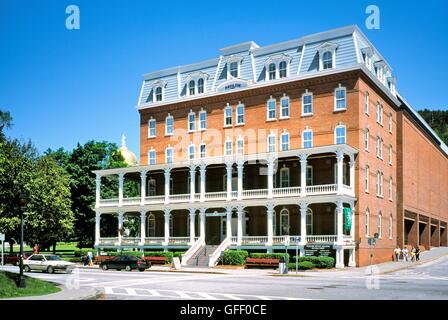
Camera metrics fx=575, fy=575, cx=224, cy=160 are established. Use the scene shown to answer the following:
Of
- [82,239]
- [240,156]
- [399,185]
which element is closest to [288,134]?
[240,156]

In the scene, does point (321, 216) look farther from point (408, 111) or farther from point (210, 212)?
point (408, 111)

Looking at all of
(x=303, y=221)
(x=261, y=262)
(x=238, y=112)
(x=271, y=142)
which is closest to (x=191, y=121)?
(x=238, y=112)

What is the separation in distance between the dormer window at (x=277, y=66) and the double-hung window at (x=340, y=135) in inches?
274

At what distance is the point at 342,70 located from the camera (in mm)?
46094

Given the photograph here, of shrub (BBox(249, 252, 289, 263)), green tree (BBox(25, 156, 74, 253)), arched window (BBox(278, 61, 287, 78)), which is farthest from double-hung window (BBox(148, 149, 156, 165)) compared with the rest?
shrub (BBox(249, 252, 289, 263))

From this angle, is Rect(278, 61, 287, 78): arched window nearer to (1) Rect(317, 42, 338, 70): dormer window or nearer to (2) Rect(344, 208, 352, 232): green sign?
(1) Rect(317, 42, 338, 70): dormer window

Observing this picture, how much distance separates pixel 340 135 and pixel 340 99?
2.94 m

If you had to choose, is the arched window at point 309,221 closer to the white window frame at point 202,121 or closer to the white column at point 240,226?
the white column at point 240,226

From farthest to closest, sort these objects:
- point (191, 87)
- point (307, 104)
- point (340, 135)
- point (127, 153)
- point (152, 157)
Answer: point (127, 153)
point (152, 157)
point (191, 87)
point (307, 104)
point (340, 135)

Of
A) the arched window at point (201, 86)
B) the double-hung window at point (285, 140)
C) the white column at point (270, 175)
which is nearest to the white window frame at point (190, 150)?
the arched window at point (201, 86)

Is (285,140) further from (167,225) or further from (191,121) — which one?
(167,225)

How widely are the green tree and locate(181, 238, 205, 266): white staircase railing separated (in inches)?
673

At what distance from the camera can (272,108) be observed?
51.1 meters

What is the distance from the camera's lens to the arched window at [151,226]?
5897 centimetres
